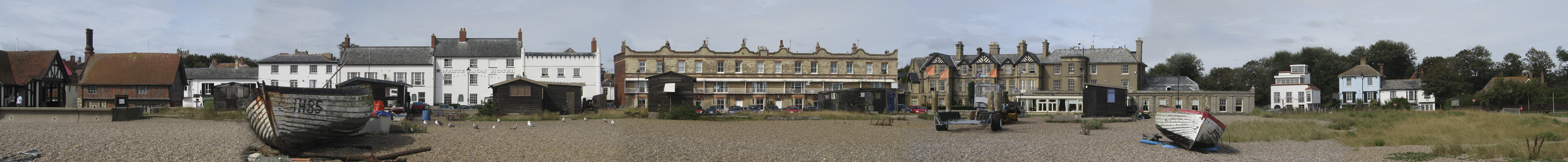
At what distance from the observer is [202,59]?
273ft

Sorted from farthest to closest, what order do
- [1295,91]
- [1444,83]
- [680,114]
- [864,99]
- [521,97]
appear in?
[1295,91]
[1444,83]
[864,99]
[521,97]
[680,114]

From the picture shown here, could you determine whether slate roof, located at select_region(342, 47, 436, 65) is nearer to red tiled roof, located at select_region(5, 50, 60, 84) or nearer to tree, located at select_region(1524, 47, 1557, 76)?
red tiled roof, located at select_region(5, 50, 60, 84)

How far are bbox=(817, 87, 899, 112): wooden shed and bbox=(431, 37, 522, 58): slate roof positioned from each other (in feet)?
74.5

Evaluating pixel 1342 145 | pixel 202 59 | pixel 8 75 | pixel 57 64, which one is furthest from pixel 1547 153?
pixel 202 59

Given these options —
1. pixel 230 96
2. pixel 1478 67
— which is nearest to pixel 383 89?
pixel 230 96

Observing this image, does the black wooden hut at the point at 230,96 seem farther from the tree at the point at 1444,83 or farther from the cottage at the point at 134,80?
the tree at the point at 1444,83

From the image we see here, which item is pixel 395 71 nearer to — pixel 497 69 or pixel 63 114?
pixel 497 69

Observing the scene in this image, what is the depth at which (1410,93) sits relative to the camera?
209 ft

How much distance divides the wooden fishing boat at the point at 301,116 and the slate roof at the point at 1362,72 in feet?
222

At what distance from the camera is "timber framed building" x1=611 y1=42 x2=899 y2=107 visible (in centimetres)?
5931

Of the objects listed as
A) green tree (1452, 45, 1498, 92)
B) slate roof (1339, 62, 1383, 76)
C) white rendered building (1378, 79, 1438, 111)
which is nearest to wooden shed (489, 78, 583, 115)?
white rendered building (1378, 79, 1438, 111)

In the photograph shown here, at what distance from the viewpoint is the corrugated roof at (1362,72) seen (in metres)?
65.0

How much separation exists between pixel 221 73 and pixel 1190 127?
58.2m

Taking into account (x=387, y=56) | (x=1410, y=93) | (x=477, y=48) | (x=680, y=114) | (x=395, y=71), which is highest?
(x=477, y=48)
